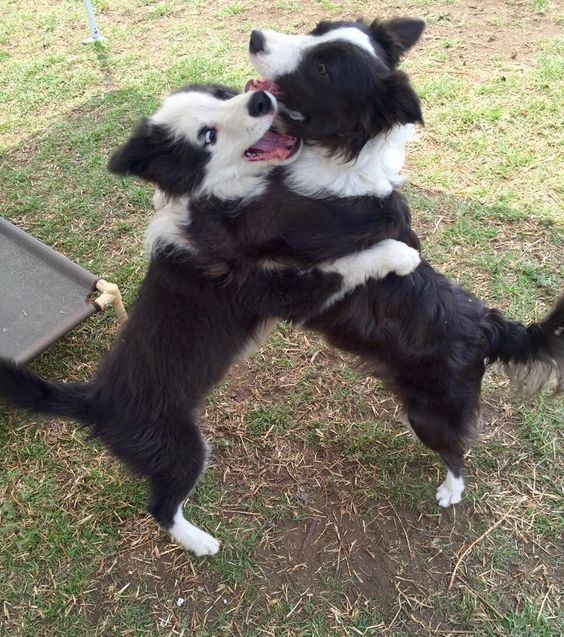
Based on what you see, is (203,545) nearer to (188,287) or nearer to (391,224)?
(188,287)

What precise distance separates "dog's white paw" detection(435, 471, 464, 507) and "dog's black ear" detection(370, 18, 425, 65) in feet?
6.02

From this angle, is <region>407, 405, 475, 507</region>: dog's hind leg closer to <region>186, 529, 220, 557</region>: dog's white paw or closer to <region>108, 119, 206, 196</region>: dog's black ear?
<region>186, 529, 220, 557</region>: dog's white paw

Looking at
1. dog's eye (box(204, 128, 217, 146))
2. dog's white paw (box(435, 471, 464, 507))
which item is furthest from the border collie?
dog's white paw (box(435, 471, 464, 507))

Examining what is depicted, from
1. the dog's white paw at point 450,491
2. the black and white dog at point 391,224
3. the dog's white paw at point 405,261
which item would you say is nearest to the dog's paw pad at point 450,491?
the dog's white paw at point 450,491

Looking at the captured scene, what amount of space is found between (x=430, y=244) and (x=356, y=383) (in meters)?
1.15

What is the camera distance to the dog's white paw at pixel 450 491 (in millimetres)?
2445

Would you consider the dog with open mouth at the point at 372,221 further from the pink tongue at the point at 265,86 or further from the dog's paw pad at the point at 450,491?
the dog's paw pad at the point at 450,491

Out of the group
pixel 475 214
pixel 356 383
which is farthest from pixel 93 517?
pixel 475 214

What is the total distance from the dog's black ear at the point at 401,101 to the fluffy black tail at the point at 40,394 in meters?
1.53

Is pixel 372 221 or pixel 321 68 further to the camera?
pixel 372 221

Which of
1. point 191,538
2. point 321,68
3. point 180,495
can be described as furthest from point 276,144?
point 191,538

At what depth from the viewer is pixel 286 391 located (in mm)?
2951

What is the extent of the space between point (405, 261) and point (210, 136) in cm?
88

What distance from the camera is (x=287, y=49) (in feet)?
6.54
